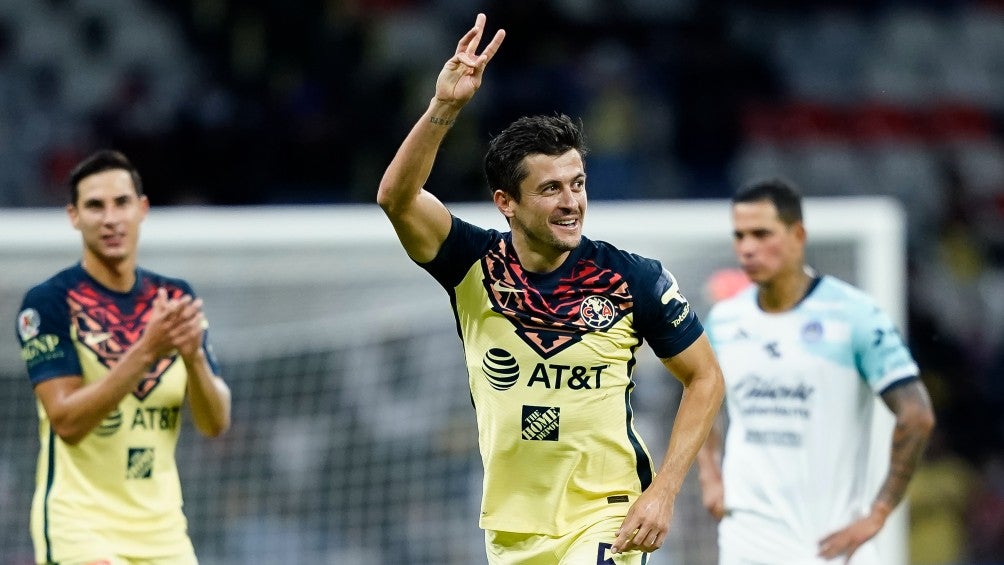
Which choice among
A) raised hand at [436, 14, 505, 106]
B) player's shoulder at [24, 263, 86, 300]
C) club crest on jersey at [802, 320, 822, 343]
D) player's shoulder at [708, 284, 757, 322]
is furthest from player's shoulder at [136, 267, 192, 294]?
club crest on jersey at [802, 320, 822, 343]

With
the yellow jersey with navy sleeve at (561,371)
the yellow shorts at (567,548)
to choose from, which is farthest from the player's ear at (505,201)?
the yellow shorts at (567,548)

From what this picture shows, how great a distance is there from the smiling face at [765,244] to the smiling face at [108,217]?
2.45 m

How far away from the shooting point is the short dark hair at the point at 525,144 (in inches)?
175

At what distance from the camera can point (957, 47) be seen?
15805 mm

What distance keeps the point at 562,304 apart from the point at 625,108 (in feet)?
31.9

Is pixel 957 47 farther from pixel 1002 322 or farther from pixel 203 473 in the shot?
pixel 203 473

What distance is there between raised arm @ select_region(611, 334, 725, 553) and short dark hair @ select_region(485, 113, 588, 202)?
2.42 feet

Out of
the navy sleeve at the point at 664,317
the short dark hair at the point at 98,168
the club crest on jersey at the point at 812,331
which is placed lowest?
the navy sleeve at the point at 664,317

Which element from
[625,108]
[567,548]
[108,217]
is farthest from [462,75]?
[625,108]

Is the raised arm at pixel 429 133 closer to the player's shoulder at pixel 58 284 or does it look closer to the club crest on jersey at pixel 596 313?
the club crest on jersey at pixel 596 313

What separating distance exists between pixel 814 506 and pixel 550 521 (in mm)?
1744

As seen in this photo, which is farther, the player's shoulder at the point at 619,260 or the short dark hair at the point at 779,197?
the short dark hair at the point at 779,197

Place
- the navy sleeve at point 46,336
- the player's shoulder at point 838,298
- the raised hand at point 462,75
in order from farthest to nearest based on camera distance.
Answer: the player's shoulder at point 838,298 < the navy sleeve at point 46,336 < the raised hand at point 462,75

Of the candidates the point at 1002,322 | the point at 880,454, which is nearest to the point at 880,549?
the point at 880,454
